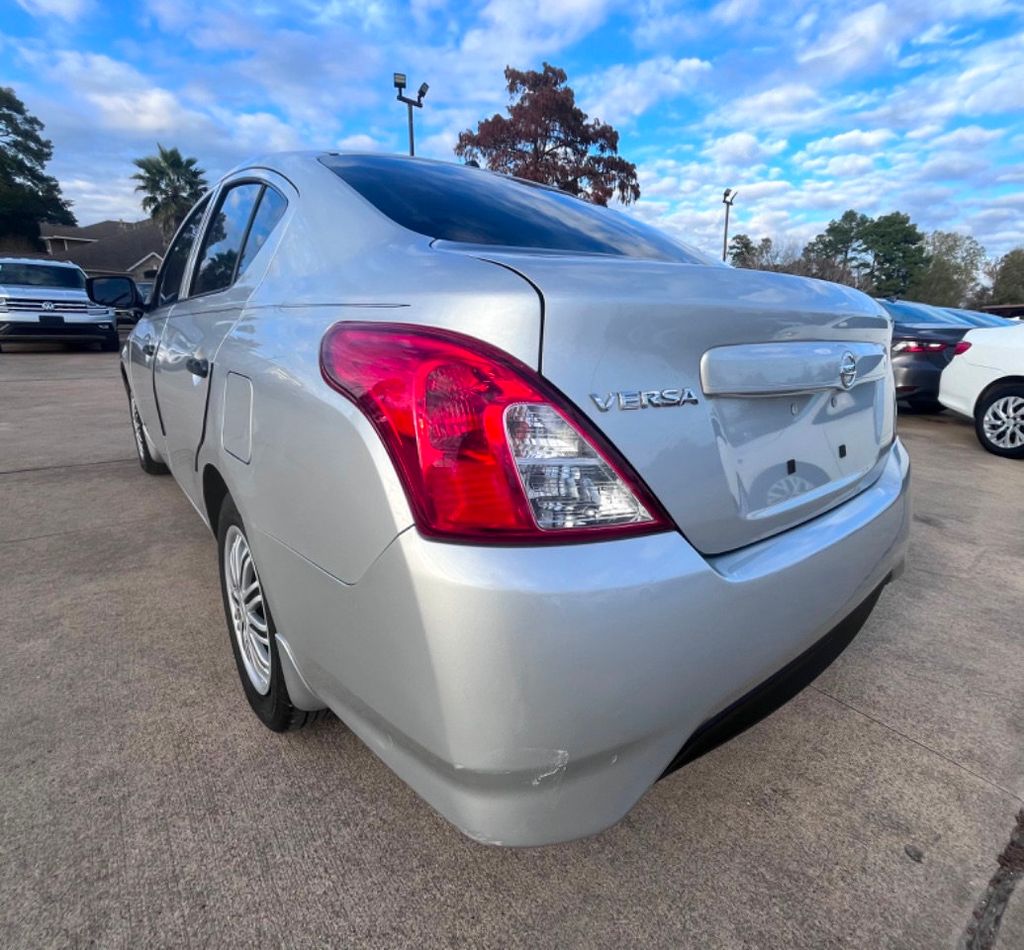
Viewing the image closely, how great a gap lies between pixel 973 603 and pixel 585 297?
9.03ft

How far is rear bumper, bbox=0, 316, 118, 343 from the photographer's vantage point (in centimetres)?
1351

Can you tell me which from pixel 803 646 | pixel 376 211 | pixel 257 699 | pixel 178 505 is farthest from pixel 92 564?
pixel 803 646

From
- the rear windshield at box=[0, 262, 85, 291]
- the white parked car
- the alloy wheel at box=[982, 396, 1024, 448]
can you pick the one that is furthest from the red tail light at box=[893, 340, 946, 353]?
the rear windshield at box=[0, 262, 85, 291]

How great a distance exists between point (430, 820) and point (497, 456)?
3.44 ft

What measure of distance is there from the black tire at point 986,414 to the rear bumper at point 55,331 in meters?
16.2

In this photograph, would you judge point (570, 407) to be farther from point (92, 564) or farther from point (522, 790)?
point (92, 564)

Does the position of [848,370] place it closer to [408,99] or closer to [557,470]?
[557,470]

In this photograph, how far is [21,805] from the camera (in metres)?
1.63

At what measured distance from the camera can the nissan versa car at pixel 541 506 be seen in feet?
3.44

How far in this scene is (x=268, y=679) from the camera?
Result: 188 centimetres

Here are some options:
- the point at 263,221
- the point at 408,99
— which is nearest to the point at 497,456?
the point at 263,221

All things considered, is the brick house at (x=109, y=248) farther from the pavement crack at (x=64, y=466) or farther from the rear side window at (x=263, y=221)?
the rear side window at (x=263, y=221)

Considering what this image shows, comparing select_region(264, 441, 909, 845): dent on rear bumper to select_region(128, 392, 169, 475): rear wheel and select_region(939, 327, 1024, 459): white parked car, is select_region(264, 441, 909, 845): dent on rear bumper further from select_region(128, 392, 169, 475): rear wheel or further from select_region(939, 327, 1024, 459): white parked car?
select_region(939, 327, 1024, 459): white parked car

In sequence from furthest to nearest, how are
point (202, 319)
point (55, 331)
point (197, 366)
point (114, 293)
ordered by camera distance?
point (55, 331) → point (114, 293) → point (202, 319) → point (197, 366)
